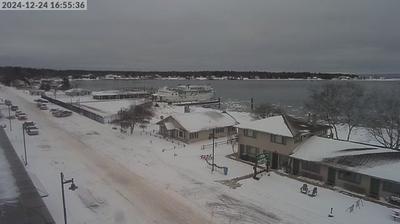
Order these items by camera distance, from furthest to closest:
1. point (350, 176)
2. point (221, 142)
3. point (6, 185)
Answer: point (221, 142) → point (350, 176) → point (6, 185)

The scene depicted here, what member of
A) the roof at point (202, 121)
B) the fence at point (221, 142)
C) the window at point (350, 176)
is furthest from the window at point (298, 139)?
the roof at point (202, 121)

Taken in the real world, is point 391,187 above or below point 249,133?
below

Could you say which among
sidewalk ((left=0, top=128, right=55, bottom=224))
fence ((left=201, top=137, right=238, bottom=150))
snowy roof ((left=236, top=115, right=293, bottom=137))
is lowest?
fence ((left=201, top=137, right=238, bottom=150))

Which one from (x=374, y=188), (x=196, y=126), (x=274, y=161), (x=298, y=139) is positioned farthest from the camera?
(x=196, y=126)

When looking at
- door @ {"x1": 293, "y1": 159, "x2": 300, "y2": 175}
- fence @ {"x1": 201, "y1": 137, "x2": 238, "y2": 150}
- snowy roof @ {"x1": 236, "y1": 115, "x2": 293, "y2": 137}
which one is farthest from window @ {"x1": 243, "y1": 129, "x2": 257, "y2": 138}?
fence @ {"x1": 201, "y1": 137, "x2": 238, "y2": 150}

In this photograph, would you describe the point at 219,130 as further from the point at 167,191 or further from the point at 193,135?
the point at 167,191

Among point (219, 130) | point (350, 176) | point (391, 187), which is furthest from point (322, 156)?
point (219, 130)

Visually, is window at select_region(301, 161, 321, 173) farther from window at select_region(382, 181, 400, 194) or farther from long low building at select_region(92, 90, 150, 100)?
long low building at select_region(92, 90, 150, 100)

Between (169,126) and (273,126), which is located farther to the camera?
(169,126)
